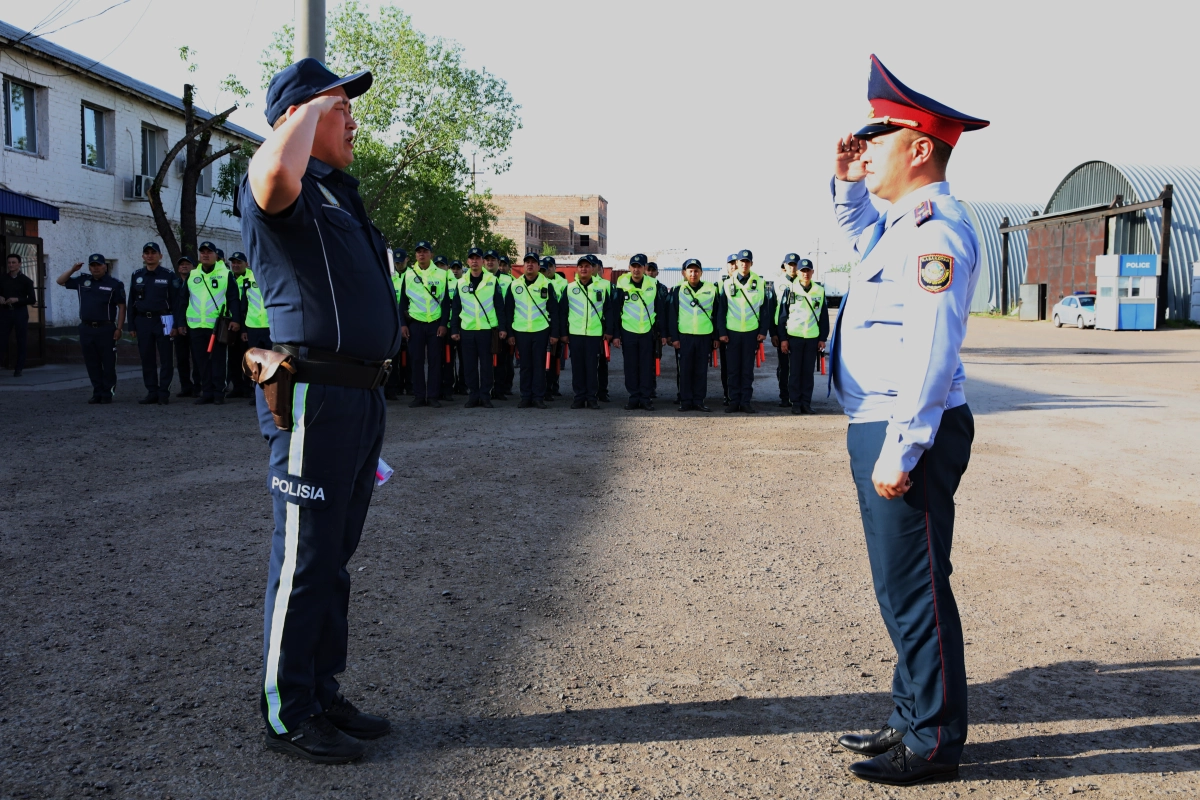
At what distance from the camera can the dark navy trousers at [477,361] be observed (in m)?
13.1

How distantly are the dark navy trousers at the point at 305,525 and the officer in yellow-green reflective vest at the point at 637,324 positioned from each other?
1001cm

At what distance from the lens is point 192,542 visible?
18.3 ft

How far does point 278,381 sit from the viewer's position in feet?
9.62

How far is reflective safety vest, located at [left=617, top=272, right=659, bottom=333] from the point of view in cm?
1329

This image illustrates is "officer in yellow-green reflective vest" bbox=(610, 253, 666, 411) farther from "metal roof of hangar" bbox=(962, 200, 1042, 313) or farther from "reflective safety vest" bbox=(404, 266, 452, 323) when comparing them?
"metal roof of hangar" bbox=(962, 200, 1042, 313)

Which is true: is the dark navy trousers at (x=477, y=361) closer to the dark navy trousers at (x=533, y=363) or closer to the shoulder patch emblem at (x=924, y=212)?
the dark navy trousers at (x=533, y=363)

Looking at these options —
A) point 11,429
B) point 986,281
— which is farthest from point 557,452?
point 986,281

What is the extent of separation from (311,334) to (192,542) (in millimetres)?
3147

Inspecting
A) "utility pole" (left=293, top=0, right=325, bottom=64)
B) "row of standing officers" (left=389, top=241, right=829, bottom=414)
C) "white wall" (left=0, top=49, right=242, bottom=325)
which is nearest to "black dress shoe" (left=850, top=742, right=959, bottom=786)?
"utility pole" (left=293, top=0, right=325, bottom=64)

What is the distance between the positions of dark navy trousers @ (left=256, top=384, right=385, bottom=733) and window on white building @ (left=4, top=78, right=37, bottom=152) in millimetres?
21176

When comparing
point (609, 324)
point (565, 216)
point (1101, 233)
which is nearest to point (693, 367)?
point (609, 324)

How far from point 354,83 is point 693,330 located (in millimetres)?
10237

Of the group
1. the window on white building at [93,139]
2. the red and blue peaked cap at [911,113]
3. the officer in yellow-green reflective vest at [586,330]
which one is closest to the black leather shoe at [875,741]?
the red and blue peaked cap at [911,113]

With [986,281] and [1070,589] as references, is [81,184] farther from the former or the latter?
[986,281]
